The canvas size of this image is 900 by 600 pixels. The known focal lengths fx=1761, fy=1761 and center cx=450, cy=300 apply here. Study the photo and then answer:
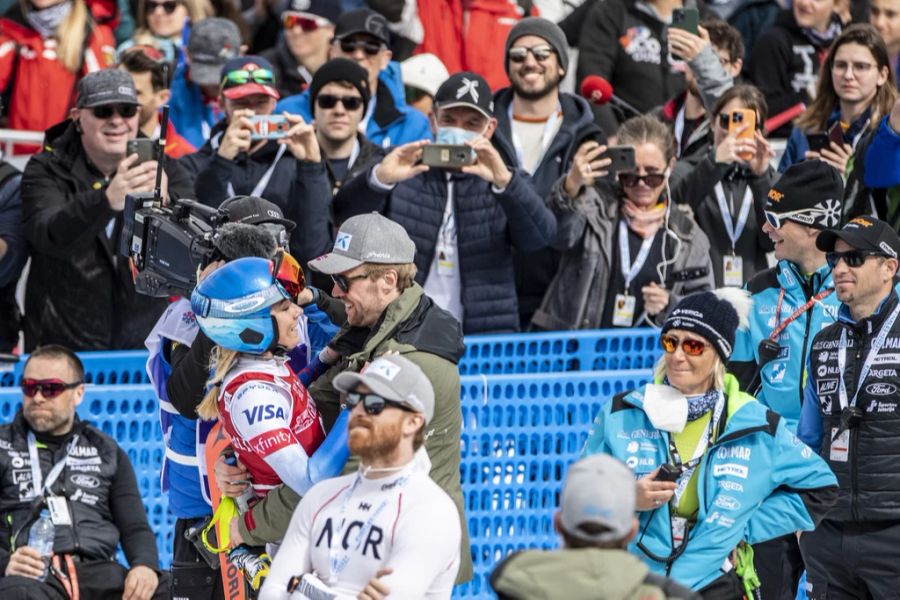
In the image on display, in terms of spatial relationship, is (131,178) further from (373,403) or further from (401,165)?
(373,403)

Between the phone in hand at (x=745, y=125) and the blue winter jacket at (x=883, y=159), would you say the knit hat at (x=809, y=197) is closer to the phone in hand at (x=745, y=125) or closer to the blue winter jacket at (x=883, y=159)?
the blue winter jacket at (x=883, y=159)

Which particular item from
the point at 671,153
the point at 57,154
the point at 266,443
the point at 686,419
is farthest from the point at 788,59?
the point at 266,443

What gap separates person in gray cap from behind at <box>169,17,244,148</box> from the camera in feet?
39.5

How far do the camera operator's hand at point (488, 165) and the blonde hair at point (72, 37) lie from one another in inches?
161

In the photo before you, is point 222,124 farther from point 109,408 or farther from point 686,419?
point 686,419

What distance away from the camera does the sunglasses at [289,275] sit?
7.05 metres

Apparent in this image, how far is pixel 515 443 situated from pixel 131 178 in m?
2.54

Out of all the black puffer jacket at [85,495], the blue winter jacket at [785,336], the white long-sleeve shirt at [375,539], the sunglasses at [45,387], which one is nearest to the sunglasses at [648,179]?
the blue winter jacket at [785,336]

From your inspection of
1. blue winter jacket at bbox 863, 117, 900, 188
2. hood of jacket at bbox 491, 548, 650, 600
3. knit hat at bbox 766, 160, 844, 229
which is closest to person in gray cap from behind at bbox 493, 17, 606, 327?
blue winter jacket at bbox 863, 117, 900, 188

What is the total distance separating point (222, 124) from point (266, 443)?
4.72 meters

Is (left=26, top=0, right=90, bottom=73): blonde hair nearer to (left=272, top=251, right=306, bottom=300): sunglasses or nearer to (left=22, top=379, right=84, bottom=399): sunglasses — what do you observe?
(left=22, top=379, right=84, bottom=399): sunglasses

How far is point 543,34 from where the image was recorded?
10.8 metres

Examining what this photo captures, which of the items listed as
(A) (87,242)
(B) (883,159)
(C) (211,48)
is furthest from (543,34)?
(A) (87,242)

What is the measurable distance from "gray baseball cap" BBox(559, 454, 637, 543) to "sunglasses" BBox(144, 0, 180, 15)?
8.75 m
